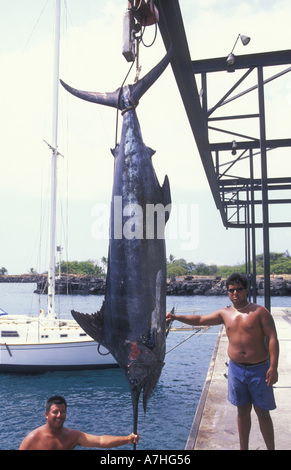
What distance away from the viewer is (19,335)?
1452cm

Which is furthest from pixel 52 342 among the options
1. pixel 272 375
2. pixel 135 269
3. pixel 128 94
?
pixel 128 94

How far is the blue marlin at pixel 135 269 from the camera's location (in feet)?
6.61

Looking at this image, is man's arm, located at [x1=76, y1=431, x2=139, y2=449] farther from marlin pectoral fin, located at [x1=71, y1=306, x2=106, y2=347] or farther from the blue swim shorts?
the blue swim shorts

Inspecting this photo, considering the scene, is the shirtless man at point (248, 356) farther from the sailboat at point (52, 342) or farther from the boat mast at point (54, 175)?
the boat mast at point (54, 175)

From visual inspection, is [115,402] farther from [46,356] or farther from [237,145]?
[237,145]

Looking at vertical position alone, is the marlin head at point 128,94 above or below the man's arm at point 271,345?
→ above

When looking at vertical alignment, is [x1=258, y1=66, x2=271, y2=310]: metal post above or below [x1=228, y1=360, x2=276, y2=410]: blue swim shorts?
above

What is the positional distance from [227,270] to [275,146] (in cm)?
11207

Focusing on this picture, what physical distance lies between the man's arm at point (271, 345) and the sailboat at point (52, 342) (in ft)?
39.0

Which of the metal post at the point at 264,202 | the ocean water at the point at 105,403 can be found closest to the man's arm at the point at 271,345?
the metal post at the point at 264,202

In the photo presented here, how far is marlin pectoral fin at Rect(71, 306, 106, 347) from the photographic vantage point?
211cm


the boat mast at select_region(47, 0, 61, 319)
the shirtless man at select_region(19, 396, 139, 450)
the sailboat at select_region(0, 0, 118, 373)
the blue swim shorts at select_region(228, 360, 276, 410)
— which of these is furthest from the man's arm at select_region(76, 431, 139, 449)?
the boat mast at select_region(47, 0, 61, 319)

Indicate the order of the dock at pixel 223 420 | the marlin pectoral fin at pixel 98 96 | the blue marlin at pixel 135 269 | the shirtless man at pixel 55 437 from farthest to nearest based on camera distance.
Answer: the dock at pixel 223 420, the shirtless man at pixel 55 437, the marlin pectoral fin at pixel 98 96, the blue marlin at pixel 135 269
